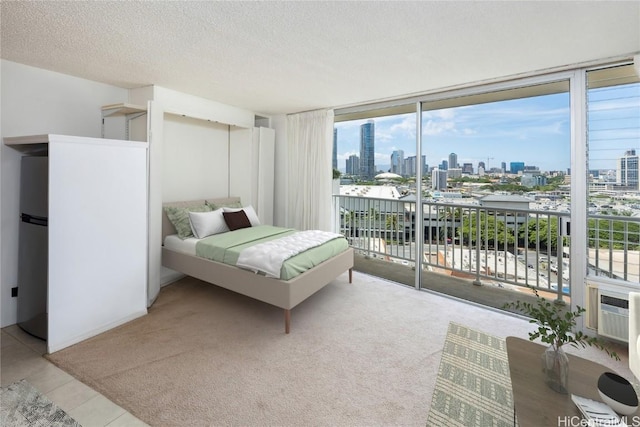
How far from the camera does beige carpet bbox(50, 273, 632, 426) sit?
5.59 ft

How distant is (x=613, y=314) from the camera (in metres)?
2.41

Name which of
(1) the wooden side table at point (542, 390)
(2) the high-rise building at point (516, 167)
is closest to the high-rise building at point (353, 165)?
(2) the high-rise building at point (516, 167)

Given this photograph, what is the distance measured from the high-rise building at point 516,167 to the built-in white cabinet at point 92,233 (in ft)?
13.7

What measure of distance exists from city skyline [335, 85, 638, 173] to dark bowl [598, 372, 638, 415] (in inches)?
81.9

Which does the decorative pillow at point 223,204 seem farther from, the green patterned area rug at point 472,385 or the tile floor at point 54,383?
the green patterned area rug at point 472,385

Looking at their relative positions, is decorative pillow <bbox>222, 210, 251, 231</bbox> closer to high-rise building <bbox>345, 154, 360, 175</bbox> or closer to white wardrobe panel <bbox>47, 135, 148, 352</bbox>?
white wardrobe panel <bbox>47, 135, 148, 352</bbox>

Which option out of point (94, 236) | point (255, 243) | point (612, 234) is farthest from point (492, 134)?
point (94, 236)

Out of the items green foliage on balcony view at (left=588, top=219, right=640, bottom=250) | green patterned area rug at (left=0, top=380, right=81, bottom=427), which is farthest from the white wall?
green foliage on balcony view at (left=588, top=219, right=640, bottom=250)

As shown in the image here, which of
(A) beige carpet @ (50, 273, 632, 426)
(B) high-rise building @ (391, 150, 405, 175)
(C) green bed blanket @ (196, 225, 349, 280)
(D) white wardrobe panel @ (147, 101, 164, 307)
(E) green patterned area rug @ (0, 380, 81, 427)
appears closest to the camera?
(E) green patterned area rug @ (0, 380, 81, 427)

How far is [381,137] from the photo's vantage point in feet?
14.8

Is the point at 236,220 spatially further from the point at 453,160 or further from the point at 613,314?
the point at 613,314

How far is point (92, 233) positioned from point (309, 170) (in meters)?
2.85

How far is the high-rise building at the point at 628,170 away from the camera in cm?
240

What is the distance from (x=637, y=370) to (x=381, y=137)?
367cm
